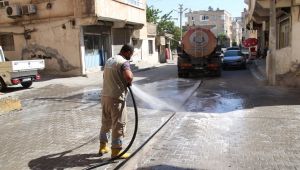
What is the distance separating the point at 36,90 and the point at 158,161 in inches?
469

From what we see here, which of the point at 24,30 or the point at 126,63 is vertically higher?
the point at 24,30

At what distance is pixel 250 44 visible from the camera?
29.9 meters

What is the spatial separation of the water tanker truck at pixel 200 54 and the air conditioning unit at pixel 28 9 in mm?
9400

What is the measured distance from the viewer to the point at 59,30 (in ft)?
74.0

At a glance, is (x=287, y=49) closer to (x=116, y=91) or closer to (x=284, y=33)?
(x=284, y=33)

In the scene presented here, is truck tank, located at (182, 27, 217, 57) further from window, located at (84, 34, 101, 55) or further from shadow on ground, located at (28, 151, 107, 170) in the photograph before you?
shadow on ground, located at (28, 151, 107, 170)

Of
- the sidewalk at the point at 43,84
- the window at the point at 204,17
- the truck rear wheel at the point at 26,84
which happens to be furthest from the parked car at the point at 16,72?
the window at the point at 204,17

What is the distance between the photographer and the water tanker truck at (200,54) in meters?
20.1

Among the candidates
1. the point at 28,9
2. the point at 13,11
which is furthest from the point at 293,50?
the point at 13,11

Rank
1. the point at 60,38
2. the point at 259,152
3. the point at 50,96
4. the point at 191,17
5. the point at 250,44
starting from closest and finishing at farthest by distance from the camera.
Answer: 1. the point at 259,152
2. the point at 50,96
3. the point at 60,38
4. the point at 250,44
5. the point at 191,17

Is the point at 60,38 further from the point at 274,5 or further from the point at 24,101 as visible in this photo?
the point at 274,5

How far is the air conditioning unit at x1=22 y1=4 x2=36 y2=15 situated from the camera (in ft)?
73.4

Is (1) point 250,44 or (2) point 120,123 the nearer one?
(2) point 120,123

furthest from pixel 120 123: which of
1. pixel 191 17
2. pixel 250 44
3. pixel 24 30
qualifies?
pixel 191 17
